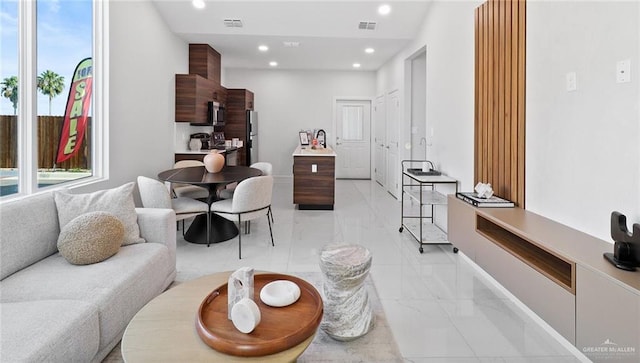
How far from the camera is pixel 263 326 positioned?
1528mm

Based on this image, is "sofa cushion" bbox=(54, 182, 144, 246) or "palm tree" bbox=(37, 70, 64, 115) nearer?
"sofa cushion" bbox=(54, 182, 144, 246)

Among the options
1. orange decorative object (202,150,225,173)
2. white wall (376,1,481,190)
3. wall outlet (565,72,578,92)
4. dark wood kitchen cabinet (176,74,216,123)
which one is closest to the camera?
wall outlet (565,72,578,92)

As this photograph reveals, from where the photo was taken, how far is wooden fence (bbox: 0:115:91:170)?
8.78ft

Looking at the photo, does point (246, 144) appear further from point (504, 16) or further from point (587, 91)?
point (587, 91)

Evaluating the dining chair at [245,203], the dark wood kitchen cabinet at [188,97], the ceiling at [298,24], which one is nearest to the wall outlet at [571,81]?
the dining chair at [245,203]

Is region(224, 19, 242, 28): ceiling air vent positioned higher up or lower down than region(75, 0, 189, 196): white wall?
higher up

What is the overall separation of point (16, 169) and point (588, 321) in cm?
366

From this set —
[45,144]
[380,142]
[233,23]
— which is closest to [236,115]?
[233,23]

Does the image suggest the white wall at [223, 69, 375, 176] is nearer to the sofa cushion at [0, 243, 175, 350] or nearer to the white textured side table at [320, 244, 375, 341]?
the sofa cushion at [0, 243, 175, 350]

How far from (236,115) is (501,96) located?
592 cm

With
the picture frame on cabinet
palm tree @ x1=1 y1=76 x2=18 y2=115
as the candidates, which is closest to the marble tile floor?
palm tree @ x1=1 y1=76 x2=18 y2=115

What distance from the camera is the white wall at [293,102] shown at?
9258mm

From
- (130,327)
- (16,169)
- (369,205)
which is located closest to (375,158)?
(369,205)

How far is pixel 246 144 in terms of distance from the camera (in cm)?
819
